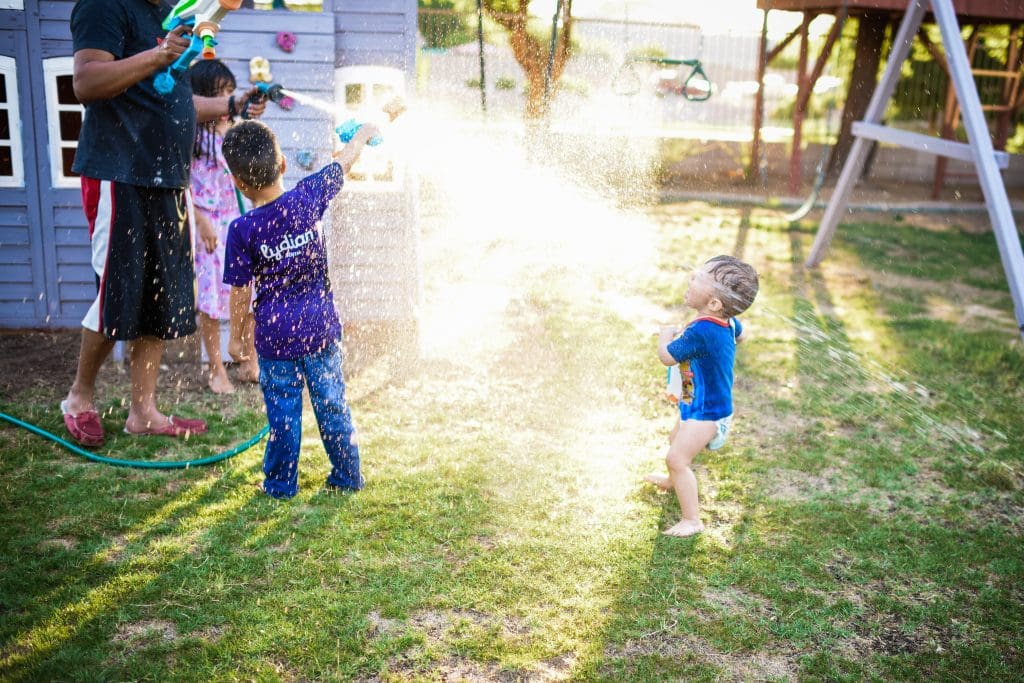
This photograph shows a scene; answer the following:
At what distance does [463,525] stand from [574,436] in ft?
3.48

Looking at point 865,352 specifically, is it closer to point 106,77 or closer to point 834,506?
point 834,506

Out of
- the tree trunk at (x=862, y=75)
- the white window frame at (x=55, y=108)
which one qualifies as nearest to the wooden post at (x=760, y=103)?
the tree trunk at (x=862, y=75)

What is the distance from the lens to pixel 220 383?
178 inches

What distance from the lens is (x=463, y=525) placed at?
3.25m

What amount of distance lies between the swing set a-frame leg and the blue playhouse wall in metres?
3.67

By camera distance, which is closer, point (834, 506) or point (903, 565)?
point (903, 565)

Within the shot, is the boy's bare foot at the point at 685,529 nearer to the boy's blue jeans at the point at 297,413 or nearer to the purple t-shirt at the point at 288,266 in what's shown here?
the boy's blue jeans at the point at 297,413

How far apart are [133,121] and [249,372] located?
1.62 metres

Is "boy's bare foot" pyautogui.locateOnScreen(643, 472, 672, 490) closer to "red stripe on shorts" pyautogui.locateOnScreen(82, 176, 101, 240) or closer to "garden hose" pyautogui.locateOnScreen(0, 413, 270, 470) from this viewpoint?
"garden hose" pyautogui.locateOnScreen(0, 413, 270, 470)

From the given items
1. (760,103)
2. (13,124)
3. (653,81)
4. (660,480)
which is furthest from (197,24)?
(653,81)

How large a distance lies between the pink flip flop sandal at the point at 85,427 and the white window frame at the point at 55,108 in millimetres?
2126

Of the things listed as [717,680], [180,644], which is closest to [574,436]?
[717,680]

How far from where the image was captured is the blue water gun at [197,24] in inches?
119

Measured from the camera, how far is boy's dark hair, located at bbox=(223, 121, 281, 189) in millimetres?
3100
